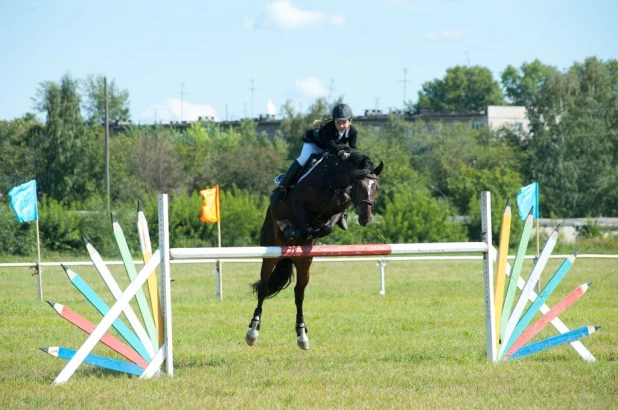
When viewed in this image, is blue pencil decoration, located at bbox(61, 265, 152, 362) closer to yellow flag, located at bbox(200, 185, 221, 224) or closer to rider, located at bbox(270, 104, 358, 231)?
rider, located at bbox(270, 104, 358, 231)

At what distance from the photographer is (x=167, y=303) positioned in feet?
24.2

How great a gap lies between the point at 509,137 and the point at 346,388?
6167cm

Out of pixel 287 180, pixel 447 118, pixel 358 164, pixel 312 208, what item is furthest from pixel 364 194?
pixel 447 118

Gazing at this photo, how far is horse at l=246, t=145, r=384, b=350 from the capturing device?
766cm

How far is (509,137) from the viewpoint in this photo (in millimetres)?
66125

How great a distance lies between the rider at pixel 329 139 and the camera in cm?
836

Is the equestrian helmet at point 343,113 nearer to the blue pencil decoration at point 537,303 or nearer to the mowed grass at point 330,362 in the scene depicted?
the mowed grass at point 330,362

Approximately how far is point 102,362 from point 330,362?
7.69ft

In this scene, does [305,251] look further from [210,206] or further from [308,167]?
[210,206]

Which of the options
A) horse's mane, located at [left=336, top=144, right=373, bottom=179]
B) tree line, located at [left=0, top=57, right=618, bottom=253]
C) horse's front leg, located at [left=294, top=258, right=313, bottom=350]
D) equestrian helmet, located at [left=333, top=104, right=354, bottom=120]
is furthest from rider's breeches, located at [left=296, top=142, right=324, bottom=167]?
tree line, located at [left=0, top=57, right=618, bottom=253]

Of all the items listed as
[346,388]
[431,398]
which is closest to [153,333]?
[346,388]

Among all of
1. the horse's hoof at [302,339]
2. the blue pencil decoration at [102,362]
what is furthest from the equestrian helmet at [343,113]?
the blue pencil decoration at [102,362]

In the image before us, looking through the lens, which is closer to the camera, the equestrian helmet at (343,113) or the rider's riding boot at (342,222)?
the equestrian helmet at (343,113)

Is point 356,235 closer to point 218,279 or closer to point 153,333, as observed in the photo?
point 218,279
